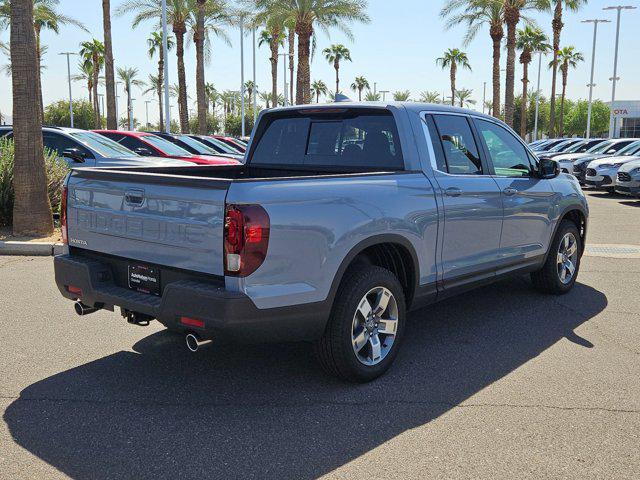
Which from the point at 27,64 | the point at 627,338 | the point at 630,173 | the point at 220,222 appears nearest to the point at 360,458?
the point at 220,222

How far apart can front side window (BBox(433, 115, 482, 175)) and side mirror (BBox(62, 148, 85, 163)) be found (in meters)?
7.75

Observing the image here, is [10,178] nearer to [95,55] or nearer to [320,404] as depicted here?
[320,404]

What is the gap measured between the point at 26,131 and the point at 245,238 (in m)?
7.74

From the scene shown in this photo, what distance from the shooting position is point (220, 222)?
11.8 ft

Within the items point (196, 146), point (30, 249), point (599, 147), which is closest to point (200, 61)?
point (196, 146)

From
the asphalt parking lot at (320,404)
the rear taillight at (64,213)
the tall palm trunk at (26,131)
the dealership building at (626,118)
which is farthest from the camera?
the dealership building at (626,118)

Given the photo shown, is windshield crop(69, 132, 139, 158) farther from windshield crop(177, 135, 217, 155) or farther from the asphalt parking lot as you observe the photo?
the asphalt parking lot

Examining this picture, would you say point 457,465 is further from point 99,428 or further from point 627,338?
point 627,338

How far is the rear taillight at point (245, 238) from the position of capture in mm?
3545

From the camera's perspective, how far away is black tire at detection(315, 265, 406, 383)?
13.5 feet

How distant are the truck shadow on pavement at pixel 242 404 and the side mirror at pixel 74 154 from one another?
670 centimetres

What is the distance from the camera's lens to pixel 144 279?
4.15 meters

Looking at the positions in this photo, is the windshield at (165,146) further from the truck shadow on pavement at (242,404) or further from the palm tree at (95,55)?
the palm tree at (95,55)

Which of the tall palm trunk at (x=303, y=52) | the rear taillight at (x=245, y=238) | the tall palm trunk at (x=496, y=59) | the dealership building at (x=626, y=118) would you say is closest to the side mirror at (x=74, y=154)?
the rear taillight at (x=245, y=238)
